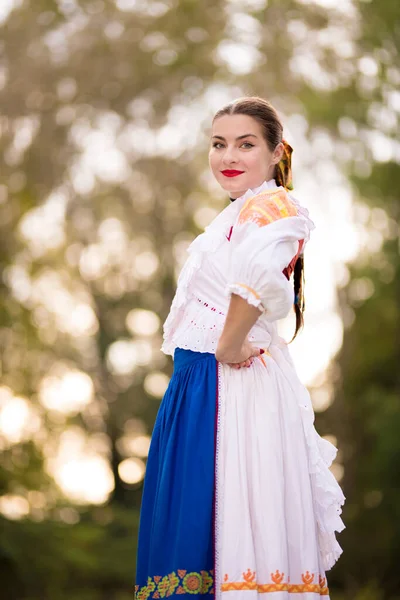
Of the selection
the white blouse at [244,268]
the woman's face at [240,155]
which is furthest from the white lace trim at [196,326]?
the woman's face at [240,155]

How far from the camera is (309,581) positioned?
6.70 ft

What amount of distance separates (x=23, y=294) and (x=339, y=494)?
975cm

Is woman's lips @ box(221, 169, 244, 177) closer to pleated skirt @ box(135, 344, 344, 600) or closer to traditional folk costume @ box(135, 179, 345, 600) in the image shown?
traditional folk costume @ box(135, 179, 345, 600)

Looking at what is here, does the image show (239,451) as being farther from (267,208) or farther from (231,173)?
(231,173)

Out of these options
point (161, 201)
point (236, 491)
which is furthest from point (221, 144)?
point (161, 201)

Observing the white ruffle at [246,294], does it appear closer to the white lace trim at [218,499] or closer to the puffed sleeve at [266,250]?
the puffed sleeve at [266,250]

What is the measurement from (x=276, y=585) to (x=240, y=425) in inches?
14.3

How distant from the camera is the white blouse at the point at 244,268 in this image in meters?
1.92

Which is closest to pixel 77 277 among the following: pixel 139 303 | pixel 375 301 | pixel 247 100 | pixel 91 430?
pixel 139 303

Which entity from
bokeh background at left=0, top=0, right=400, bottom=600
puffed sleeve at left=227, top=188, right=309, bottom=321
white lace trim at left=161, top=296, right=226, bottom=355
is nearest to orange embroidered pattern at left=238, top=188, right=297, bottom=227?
puffed sleeve at left=227, top=188, right=309, bottom=321

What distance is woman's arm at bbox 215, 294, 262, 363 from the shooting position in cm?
193

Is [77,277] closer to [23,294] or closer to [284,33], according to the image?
[23,294]

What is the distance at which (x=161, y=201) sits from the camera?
11.8 meters

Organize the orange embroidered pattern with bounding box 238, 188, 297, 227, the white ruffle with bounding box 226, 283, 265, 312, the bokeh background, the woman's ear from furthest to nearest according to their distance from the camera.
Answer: the bokeh background, the woman's ear, the orange embroidered pattern with bounding box 238, 188, 297, 227, the white ruffle with bounding box 226, 283, 265, 312
